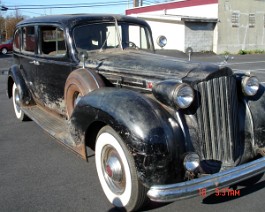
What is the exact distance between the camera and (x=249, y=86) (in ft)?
10.8

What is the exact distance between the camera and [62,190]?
11.5 feet

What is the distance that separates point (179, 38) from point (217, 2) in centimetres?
385

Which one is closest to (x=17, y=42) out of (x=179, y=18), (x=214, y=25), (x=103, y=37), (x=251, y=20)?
(x=103, y=37)

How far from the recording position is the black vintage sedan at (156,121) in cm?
268

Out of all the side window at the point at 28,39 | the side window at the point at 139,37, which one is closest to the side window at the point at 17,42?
the side window at the point at 28,39

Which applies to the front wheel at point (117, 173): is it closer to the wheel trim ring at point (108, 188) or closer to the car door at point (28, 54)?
the wheel trim ring at point (108, 188)

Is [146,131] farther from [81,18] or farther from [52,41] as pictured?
[52,41]

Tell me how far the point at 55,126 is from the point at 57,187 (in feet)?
3.72

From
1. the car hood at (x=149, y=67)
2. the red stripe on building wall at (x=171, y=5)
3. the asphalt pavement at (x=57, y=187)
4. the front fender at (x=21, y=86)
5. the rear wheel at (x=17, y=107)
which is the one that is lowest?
the asphalt pavement at (x=57, y=187)

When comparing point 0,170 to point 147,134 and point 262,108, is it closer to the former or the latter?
point 147,134

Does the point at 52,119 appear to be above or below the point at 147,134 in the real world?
below

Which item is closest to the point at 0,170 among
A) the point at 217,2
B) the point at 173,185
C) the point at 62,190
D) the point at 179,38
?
the point at 62,190

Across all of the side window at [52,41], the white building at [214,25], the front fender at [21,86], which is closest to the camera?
the side window at [52,41]

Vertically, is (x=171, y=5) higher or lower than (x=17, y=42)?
higher
